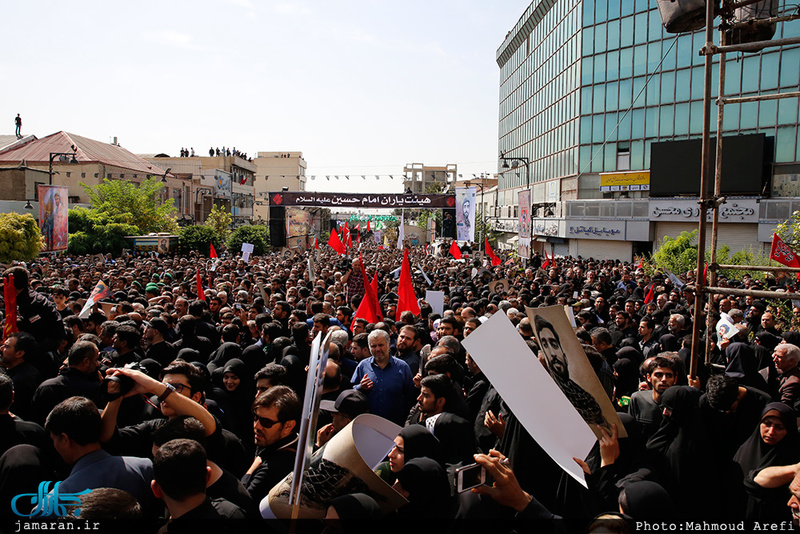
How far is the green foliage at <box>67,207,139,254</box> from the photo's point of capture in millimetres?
29891

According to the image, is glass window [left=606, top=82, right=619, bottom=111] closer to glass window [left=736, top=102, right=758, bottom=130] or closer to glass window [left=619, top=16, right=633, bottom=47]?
glass window [left=619, top=16, right=633, bottom=47]

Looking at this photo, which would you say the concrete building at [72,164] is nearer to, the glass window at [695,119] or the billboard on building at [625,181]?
the billboard on building at [625,181]

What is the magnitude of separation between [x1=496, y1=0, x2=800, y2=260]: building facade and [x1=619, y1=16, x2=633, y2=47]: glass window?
0.07 meters

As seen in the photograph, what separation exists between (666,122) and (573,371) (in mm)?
41196

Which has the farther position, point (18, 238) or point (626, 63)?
point (626, 63)

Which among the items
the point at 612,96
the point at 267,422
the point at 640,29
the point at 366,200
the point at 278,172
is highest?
the point at 640,29

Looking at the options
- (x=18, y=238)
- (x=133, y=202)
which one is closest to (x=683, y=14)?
(x=18, y=238)

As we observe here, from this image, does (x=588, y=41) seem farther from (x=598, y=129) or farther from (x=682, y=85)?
(x=682, y=85)

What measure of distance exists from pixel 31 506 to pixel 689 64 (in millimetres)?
42929

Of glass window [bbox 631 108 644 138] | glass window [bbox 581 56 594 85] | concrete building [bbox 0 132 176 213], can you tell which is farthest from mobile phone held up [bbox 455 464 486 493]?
concrete building [bbox 0 132 176 213]

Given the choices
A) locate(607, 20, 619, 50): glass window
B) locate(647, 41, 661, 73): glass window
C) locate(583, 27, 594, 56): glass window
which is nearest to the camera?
locate(647, 41, 661, 73): glass window

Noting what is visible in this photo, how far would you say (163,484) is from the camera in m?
2.65

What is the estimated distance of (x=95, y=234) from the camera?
3058 cm

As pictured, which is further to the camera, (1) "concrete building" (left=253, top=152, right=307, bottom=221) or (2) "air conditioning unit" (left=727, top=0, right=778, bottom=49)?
(1) "concrete building" (left=253, top=152, right=307, bottom=221)
